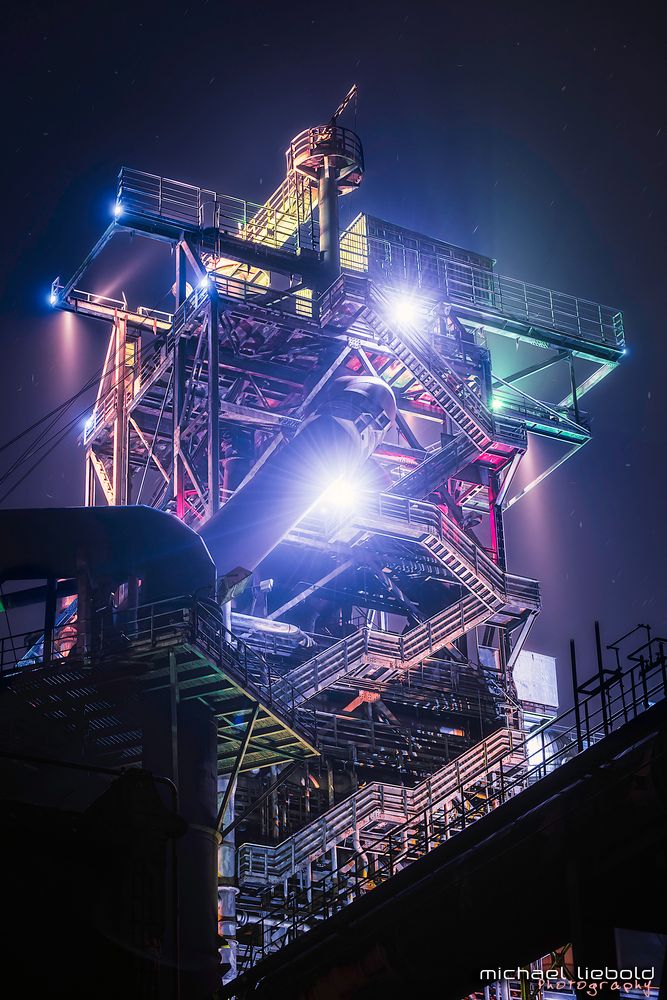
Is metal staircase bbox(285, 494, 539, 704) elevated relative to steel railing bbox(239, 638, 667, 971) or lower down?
elevated

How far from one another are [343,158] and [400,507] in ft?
56.1

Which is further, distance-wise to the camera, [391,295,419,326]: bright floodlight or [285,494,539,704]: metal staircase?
[391,295,419,326]: bright floodlight

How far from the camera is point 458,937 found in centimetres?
2747

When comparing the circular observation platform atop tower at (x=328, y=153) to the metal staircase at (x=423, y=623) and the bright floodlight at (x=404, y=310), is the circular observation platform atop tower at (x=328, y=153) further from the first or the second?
the metal staircase at (x=423, y=623)

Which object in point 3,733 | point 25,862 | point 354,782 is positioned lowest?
point 25,862

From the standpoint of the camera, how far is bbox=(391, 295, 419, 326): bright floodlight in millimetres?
56344

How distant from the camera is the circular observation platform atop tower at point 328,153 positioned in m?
60.9

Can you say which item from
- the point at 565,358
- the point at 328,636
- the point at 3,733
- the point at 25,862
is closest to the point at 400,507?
the point at 328,636

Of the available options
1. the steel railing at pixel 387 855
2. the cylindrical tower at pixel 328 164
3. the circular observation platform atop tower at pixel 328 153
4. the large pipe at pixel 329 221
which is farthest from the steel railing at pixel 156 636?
the circular observation platform atop tower at pixel 328 153

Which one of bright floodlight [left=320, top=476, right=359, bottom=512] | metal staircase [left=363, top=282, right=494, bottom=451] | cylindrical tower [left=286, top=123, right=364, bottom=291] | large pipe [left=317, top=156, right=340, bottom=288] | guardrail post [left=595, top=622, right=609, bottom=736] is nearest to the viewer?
guardrail post [left=595, top=622, right=609, bottom=736]

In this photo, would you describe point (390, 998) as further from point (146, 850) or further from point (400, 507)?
point (400, 507)

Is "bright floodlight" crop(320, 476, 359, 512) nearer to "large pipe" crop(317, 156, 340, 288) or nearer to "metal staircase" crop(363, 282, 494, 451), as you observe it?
"metal staircase" crop(363, 282, 494, 451)

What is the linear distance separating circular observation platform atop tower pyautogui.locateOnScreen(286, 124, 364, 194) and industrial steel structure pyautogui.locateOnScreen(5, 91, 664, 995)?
0.30ft

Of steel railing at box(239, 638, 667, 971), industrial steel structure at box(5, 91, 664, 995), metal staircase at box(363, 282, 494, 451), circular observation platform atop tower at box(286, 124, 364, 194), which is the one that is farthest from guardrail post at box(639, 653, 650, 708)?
circular observation platform atop tower at box(286, 124, 364, 194)
